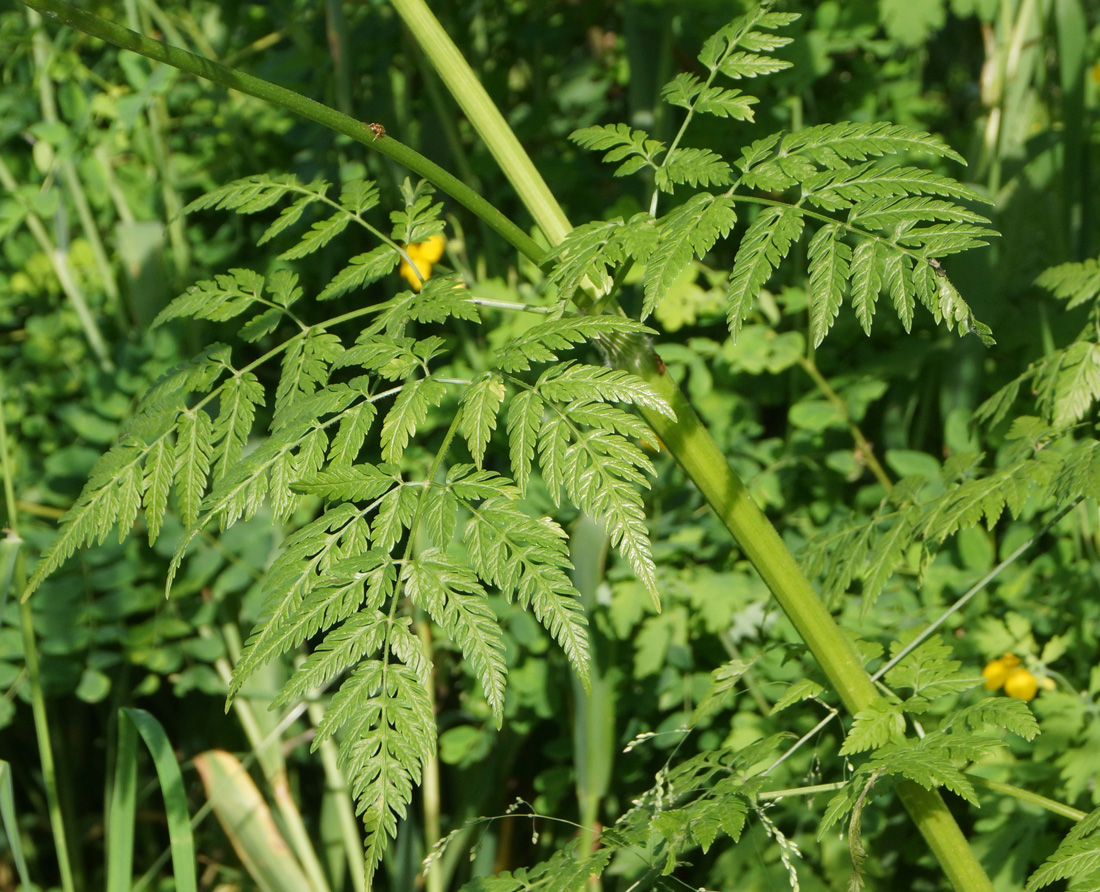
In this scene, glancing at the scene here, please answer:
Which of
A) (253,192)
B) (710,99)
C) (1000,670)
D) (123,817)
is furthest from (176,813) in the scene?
(1000,670)

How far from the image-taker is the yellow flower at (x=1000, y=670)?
1.37 meters

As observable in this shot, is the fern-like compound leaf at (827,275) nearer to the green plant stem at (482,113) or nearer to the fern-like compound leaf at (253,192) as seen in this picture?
the green plant stem at (482,113)

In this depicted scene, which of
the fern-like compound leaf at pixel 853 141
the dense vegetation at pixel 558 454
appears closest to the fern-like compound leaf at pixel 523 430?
the dense vegetation at pixel 558 454

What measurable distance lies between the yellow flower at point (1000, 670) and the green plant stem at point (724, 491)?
23.2 inches

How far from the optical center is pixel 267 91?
689 millimetres

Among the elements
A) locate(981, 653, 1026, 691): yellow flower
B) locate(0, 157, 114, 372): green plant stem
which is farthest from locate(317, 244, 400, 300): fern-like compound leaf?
locate(0, 157, 114, 372): green plant stem

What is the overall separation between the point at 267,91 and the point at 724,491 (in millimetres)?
422

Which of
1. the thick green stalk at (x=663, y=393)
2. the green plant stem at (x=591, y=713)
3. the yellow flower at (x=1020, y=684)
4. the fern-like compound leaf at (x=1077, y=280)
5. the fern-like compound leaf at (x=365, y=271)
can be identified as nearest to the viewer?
the thick green stalk at (x=663, y=393)

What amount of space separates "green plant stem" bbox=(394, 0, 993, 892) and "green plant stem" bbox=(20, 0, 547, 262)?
0.05 metres

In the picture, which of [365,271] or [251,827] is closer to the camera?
[365,271]

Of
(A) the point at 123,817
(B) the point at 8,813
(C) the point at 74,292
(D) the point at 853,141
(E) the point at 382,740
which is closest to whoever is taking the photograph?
(E) the point at 382,740

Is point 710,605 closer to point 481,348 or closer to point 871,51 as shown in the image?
point 481,348

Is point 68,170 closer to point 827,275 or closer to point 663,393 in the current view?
point 663,393

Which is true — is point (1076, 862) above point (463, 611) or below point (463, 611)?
below
